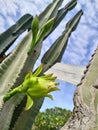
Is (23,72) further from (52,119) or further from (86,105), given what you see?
(52,119)

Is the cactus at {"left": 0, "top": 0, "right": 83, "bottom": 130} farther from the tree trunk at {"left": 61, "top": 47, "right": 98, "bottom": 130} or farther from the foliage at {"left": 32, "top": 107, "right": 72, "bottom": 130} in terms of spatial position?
the foliage at {"left": 32, "top": 107, "right": 72, "bottom": 130}

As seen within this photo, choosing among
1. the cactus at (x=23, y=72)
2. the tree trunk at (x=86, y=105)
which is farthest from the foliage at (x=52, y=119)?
the tree trunk at (x=86, y=105)

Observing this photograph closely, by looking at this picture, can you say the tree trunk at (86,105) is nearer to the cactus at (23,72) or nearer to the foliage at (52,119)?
the cactus at (23,72)

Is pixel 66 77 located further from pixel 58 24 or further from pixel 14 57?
pixel 14 57

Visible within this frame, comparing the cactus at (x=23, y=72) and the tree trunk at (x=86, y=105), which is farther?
the tree trunk at (x=86, y=105)

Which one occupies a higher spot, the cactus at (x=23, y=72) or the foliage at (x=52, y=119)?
the foliage at (x=52, y=119)

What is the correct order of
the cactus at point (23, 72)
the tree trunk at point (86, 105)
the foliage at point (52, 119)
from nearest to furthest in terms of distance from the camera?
the cactus at point (23, 72), the tree trunk at point (86, 105), the foliage at point (52, 119)
